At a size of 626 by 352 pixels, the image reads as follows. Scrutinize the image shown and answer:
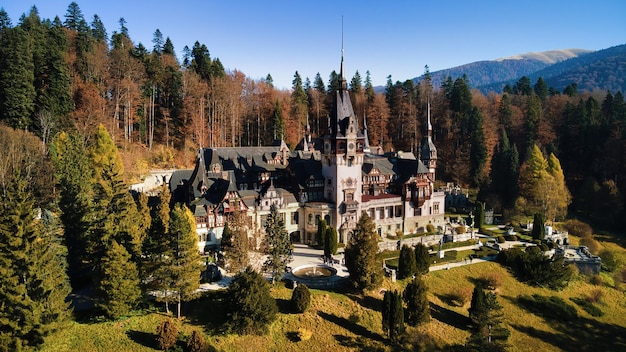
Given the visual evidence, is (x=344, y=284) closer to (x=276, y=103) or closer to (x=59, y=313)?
(x=59, y=313)

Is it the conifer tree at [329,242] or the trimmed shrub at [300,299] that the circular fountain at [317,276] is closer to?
the conifer tree at [329,242]

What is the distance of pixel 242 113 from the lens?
85312 millimetres

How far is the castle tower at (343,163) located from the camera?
165 ft

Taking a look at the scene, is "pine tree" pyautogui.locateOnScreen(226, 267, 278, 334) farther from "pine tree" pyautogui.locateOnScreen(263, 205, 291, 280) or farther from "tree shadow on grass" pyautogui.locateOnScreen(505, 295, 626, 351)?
"tree shadow on grass" pyautogui.locateOnScreen(505, 295, 626, 351)

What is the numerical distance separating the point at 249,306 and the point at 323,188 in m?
24.2

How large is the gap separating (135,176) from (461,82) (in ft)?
227

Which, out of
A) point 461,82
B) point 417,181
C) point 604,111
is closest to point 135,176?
point 417,181

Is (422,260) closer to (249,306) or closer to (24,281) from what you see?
(249,306)

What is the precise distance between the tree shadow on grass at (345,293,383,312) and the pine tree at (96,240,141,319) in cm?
1759

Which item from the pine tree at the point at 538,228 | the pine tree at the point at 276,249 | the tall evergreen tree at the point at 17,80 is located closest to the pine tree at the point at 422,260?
the pine tree at the point at 276,249

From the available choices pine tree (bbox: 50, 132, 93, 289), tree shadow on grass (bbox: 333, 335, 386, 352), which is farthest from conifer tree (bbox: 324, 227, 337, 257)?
pine tree (bbox: 50, 132, 93, 289)

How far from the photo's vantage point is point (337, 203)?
50750mm

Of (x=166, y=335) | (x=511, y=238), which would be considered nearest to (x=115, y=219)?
(x=166, y=335)

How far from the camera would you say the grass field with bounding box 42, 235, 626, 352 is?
30.1 metres
